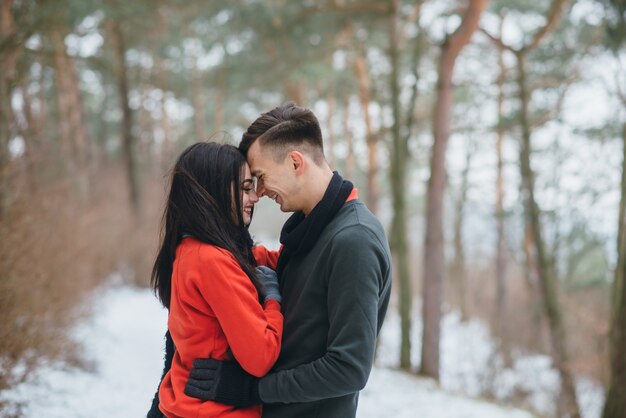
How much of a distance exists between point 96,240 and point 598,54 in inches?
406

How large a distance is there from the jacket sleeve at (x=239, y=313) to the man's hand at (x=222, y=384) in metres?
0.07

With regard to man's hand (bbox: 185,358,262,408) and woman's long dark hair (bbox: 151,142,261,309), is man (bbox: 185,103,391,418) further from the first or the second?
woman's long dark hair (bbox: 151,142,261,309)

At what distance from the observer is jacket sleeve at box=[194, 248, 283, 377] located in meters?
2.30

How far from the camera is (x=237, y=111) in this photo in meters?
23.7

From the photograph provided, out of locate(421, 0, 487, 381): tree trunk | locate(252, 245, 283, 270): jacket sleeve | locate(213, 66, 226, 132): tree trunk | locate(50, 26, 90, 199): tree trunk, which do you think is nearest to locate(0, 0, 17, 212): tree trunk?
locate(252, 245, 283, 270): jacket sleeve

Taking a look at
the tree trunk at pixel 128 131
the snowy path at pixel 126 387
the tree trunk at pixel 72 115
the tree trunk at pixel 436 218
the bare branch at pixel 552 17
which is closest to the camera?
the snowy path at pixel 126 387

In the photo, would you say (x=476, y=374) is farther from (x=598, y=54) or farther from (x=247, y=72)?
(x=247, y=72)

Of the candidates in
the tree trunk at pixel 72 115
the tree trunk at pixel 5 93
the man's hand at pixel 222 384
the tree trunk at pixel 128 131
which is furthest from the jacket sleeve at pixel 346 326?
the tree trunk at pixel 128 131

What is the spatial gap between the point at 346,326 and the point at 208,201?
0.79 metres

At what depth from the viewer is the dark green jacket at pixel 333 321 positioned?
220cm

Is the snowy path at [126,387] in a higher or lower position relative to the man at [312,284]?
lower

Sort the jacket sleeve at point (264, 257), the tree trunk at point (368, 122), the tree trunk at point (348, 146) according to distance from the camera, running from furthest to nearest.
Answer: the tree trunk at point (348, 146), the tree trunk at point (368, 122), the jacket sleeve at point (264, 257)

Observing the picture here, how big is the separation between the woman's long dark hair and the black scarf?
8.1 inches

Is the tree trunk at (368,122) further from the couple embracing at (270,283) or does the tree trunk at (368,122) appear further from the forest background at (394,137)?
the couple embracing at (270,283)
